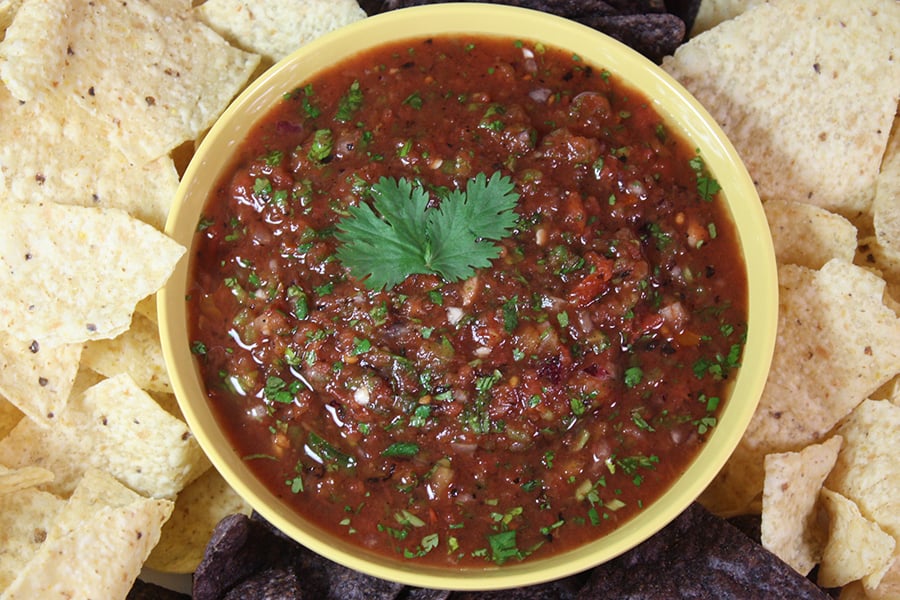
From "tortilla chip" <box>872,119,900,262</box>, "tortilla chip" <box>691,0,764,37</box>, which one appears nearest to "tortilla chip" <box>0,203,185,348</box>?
"tortilla chip" <box>691,0,764,37</box>

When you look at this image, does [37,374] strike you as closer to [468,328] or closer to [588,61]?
[468,328]

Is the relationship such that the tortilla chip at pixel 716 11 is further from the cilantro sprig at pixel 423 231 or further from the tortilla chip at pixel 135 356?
the tortilla chip at pixel 135 356

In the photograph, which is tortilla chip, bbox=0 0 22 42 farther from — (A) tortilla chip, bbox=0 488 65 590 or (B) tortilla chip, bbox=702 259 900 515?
(B) tortilla chip, bbox=702 259 900 515

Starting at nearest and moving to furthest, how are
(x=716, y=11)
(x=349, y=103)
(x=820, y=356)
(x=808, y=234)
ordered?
(x=349, y=103) < (x=820, y=356) < (x=808, y=234) < (x=716, y=11)

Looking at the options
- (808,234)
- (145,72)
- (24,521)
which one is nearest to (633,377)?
(808,234)

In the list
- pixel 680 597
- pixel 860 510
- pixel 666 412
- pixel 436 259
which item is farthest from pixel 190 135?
pixel 860 510

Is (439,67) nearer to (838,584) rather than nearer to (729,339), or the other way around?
(729,339)
